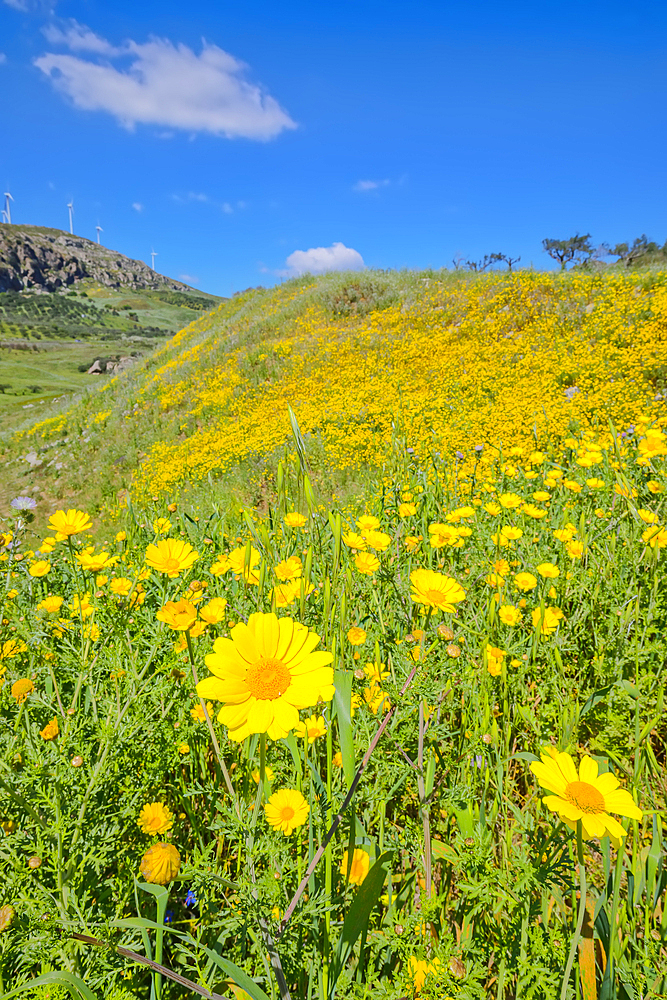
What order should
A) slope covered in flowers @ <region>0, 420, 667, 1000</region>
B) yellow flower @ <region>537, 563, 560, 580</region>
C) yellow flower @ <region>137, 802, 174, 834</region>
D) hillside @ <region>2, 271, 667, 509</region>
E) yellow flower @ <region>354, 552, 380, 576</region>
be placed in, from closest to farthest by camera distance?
1. slope covered in flowers @ <region>0, 420, 667, 1000</region>
2. yellow flower @ <region>137, 802, 174, 834</region>
3. yellow flower @ <region>354, 552, 380, 576</region>
4. yellow flower @ <region>537, 563, 560, 580</region>
5. hillside @ <region>2, 271, 667, 509</region>

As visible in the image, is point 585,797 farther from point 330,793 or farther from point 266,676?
point 266,676

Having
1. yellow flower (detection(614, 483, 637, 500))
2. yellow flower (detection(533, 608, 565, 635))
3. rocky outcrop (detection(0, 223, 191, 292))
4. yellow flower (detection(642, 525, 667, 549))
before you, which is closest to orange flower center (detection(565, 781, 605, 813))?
yellow flower (detection(533, 608, 565, 635))

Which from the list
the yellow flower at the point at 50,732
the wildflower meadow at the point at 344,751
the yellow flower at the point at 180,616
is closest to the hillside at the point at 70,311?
the wildflower meadow at the point at 344,751

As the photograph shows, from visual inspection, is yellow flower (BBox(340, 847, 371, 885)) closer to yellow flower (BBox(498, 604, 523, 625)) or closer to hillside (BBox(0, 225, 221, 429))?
yellow flower (BBox(498, 604, 523, 625))

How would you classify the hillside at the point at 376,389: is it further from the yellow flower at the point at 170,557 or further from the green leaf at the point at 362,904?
the green leaf at the point at 362,904

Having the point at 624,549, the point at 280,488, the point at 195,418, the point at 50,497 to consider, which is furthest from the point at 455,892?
the point at 50,497

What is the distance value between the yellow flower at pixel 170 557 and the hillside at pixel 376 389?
189 centimetres

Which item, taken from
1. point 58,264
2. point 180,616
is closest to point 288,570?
point 180,616

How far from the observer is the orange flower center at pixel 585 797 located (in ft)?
2.13

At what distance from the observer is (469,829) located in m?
0.93

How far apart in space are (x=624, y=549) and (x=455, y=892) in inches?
62.2

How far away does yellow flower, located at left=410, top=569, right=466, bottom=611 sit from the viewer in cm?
96

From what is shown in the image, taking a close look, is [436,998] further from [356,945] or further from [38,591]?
[38,591]

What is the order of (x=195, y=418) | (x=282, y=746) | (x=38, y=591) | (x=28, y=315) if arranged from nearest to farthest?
(x=282, y=746) < (x=38, y=591) < (x=195, y=418) < (x=28, y=315)
